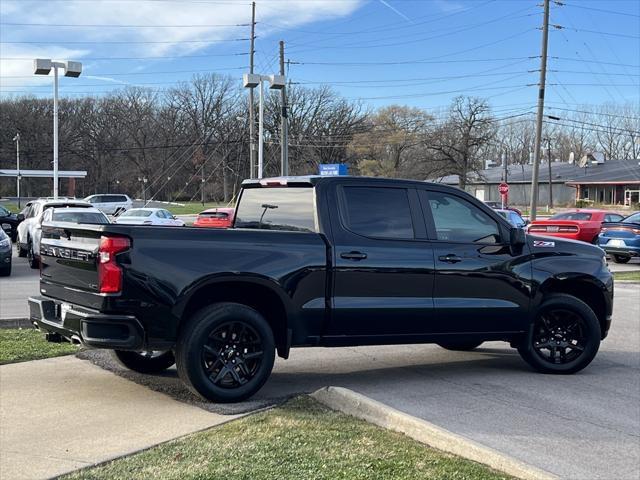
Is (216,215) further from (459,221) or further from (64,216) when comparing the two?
(459,221)

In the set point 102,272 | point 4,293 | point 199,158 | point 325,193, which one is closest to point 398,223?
point 325,193

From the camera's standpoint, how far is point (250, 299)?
21.1ft

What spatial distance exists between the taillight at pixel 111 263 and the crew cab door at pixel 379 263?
1.85m

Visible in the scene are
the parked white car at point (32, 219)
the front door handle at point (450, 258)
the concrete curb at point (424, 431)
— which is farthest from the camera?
the parked white car at point (32, 219)

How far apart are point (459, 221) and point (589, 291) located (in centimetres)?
198

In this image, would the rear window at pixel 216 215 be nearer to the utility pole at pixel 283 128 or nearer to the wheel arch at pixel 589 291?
the utility pole at pixel 283 128

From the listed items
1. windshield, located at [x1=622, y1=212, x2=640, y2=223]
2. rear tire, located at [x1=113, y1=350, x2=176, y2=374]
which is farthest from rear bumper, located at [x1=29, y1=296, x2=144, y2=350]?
windshield, located at [x1=622, y1=212, x2=640, y2=223]

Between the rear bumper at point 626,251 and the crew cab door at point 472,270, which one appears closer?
the crew cab door at point 472,270

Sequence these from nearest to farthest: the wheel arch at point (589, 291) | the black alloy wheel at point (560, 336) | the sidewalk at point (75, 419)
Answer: the sidewalk at point (75, 419) → the black alloy wheel at point (560, 336) → the wheel arch at point (589, 291)

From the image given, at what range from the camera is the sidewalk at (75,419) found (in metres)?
4.66

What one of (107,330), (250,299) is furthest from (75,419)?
(250,299)

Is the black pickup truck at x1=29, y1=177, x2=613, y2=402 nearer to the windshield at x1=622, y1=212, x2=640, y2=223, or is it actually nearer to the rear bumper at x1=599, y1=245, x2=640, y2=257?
the rear bumper at x1=599, y1=245, x2=640, y2=257

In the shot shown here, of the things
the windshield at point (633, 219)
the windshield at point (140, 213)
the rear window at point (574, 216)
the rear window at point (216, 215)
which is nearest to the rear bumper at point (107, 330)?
the windshield at point (633, 219)

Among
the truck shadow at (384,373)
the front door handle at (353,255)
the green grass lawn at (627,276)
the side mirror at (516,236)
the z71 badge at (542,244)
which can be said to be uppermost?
the side mirror at (516,236)
